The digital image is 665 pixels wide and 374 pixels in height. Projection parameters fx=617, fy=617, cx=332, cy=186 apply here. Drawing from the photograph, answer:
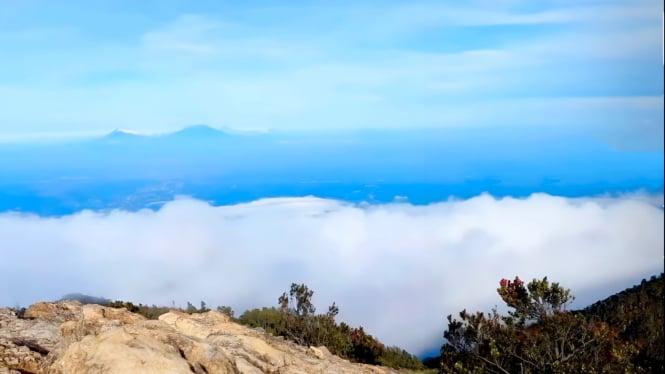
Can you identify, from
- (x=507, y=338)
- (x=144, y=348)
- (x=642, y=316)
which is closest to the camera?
(x=144, y=348)

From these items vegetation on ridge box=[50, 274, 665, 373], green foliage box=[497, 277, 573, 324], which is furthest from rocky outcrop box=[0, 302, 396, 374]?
green foliage box=[497, 277, 573, 324]

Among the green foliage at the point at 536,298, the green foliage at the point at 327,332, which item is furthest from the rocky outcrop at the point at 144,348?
the green foliage at the point at 536,298

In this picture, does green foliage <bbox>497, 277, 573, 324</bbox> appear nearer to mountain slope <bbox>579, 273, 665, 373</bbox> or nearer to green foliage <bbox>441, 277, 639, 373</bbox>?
green foliage <bbox>441, 277, 639, 373</bbox>

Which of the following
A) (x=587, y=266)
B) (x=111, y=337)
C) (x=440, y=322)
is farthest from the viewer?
(x=587, y=266)

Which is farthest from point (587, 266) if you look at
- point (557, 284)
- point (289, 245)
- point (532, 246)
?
point (557, 284)

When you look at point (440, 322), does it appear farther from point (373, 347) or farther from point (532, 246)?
point (532, 246)

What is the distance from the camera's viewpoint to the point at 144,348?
7.77 metres

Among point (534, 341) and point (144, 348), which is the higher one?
point (534, 341)

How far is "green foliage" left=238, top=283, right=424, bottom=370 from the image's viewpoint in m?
24.3

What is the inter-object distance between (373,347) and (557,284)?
335 inches

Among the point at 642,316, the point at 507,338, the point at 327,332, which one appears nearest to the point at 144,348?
the point at 327,332

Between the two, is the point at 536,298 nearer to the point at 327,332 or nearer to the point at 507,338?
the point at 507,338

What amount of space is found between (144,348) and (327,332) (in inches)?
677

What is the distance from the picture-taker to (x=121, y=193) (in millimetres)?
98438
